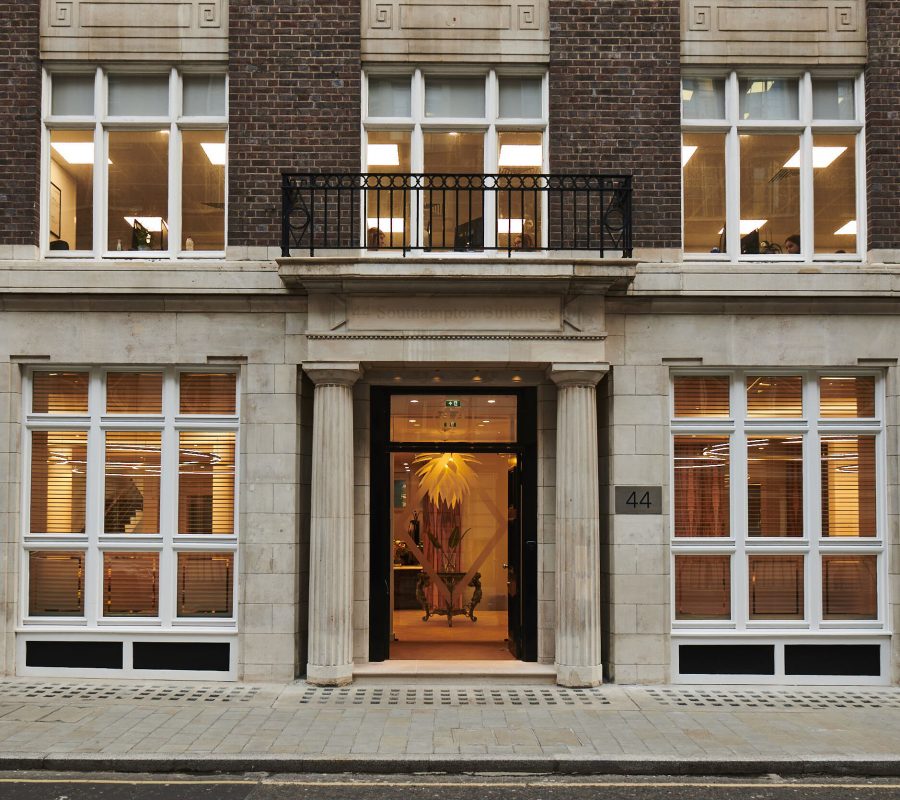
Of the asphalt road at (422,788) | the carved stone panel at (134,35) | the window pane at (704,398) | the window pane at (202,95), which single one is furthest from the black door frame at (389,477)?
the carved stone panel at (134,35)

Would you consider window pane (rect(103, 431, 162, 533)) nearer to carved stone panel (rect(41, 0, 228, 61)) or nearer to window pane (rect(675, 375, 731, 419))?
carved stone panel (rect(41, 0, 228, 61))

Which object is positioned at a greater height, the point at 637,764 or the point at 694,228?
the point at 694,228

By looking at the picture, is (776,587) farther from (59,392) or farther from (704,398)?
(59,392)

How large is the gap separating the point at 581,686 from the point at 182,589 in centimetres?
495

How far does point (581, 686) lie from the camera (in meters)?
10.6

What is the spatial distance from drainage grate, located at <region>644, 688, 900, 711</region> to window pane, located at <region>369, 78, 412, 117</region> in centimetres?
772

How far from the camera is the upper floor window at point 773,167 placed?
11.5m

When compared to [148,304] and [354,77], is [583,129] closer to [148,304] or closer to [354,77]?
[354,77]

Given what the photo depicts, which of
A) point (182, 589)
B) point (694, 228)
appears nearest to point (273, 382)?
point (182, 589)

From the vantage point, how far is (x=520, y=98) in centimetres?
1160

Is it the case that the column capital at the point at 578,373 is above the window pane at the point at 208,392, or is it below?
above

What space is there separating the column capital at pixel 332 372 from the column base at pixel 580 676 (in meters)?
4.27

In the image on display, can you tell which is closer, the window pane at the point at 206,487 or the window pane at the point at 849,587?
the window pane at the point at 849,587

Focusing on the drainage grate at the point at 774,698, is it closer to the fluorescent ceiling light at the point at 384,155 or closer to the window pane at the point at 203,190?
the fluorescent ceiling light at the point at 384,155
